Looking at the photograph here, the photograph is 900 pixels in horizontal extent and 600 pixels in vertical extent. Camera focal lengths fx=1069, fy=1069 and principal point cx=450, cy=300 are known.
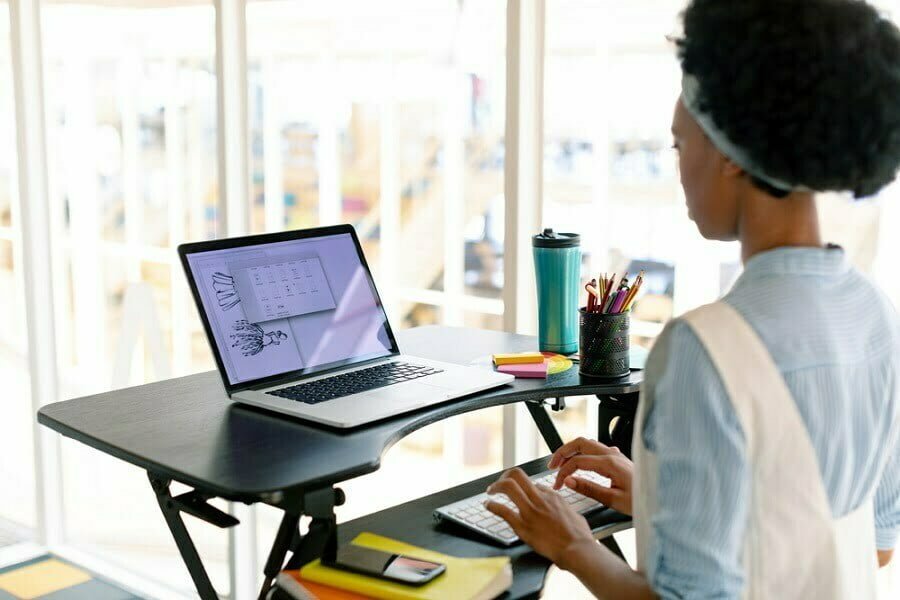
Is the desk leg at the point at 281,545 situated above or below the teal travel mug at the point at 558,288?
below

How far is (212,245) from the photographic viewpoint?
73.5 inches

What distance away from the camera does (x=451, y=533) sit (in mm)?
1603

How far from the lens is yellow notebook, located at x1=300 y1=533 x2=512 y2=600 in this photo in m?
1.38

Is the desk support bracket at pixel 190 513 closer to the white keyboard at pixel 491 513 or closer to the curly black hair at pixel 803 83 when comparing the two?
the white keyboard at pixel 491 513

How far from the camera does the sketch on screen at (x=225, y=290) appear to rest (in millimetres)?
1851

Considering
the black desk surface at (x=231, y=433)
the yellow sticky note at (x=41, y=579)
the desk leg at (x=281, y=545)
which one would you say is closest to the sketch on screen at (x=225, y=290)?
the black desk surface at (x=231, y=433)

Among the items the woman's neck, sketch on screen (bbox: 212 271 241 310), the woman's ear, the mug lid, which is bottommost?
sketch on screen (bbox: 212 271 241 310)

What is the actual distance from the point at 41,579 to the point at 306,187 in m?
1.58

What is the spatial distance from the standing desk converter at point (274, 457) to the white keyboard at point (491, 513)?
0.02 meters

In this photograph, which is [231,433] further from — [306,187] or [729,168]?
[306,187]

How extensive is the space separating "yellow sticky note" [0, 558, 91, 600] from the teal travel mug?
2.09 metres

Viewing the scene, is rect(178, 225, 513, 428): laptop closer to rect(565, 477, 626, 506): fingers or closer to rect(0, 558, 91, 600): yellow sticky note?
rect(565, 477, 626, 506): fingers

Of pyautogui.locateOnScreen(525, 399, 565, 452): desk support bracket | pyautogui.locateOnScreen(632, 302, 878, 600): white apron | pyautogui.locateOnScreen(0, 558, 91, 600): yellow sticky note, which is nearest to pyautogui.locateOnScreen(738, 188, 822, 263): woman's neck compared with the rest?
pyautogui.locateOnScreen(632, 302, 878, 600): white apron

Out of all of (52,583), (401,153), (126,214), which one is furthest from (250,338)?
(52,583)
